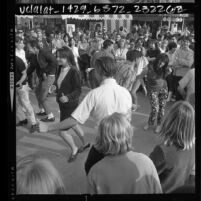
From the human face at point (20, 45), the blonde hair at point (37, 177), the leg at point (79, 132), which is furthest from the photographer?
the leg at point (79, 132)

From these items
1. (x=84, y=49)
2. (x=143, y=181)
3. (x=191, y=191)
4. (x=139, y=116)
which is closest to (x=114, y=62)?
(x=84, y=49)

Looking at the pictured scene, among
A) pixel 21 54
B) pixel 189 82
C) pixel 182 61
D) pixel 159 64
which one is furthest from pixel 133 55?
pixel 21 54

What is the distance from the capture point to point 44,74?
10.9ft

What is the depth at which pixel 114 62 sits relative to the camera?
3320 mm

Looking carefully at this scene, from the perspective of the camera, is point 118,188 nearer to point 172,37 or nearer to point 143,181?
point 143,181

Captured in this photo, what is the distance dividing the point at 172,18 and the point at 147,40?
0.26m

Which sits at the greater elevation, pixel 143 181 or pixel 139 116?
pixel 139 116

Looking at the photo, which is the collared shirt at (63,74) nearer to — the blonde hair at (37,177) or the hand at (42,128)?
the hand at (42,128)

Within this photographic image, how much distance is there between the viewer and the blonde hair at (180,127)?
130 inches

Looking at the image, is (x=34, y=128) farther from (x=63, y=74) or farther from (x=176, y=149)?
(x=176, y=149)

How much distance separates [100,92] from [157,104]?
477mm

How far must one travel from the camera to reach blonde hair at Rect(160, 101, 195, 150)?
3.29 m

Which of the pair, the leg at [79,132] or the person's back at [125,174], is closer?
the person's back at [125,174]

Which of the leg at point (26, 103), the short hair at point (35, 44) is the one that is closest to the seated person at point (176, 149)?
the leg at point (26, 103)
